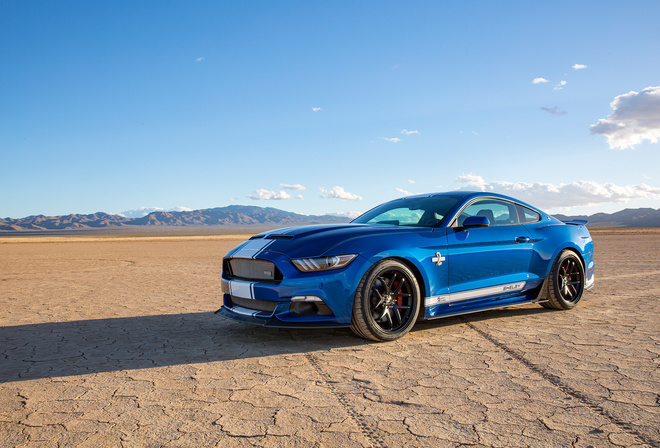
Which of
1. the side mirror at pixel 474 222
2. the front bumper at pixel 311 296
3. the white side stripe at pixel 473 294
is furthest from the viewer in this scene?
the side mirror at pixel 474 222

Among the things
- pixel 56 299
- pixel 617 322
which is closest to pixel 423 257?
pixel 617 322

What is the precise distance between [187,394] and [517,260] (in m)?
3.82

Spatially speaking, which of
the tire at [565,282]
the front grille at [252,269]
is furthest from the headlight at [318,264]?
the tire at [565,282]

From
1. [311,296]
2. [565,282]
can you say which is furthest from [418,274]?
[565,282]

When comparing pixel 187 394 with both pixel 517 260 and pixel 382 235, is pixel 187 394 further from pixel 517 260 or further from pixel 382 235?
pixel 517 260

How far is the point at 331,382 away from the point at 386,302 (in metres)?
1.21

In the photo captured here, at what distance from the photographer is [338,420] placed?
2795 millimetres

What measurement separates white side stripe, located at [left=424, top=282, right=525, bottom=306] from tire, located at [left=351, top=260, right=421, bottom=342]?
0.19 m

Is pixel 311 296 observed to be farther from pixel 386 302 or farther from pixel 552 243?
pixel 552 243

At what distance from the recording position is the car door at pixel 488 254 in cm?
491

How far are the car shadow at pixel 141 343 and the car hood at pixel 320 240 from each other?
89cm

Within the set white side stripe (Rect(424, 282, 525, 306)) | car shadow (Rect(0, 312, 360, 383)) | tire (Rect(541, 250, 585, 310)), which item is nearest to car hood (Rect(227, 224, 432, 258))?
white side stripe (Rect(424, 282, 525, 306))

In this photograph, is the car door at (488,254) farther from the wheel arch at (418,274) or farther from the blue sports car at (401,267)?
the wheel arch at (418,274)

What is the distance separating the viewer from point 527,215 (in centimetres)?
593
